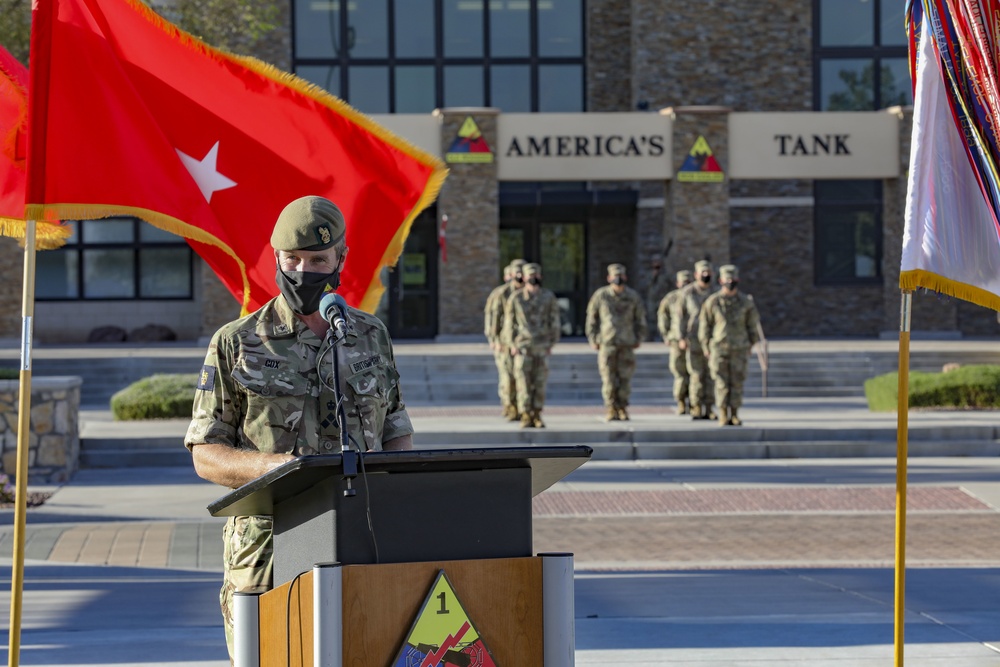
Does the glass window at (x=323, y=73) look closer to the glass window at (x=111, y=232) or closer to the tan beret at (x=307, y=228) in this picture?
the glass window at (x=111, y=232)

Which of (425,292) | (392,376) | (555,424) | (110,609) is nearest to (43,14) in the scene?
(392,376)

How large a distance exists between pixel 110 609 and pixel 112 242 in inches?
1127

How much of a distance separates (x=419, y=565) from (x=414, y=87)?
31.9 m

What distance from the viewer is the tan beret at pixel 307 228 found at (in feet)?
12.6

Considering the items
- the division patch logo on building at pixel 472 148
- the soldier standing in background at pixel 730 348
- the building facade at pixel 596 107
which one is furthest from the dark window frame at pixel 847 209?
the soldier standing in background at pixel 730 348

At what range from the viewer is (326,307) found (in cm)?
360

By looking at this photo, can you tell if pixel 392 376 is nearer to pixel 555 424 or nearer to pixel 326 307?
pixel 326 307

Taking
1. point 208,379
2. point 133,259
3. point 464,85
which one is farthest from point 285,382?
point 133,259

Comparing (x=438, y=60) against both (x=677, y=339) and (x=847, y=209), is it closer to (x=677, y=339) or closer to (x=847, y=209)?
(x=847, y=209)

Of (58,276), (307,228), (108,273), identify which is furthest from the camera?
(108,273)

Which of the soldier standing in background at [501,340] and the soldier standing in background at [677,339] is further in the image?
the soldier standing in background at [677,339]

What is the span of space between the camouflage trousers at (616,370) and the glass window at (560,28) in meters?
17.8

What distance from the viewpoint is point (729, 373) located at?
1745cm

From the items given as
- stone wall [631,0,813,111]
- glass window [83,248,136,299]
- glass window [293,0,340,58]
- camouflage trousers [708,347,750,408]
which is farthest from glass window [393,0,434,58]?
camouflage trousers [708,347,750,408]
